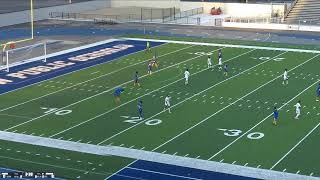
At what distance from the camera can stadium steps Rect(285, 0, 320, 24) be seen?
190 ft

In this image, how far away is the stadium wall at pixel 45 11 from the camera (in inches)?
2329

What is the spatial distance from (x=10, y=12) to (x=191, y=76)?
27.5 metres

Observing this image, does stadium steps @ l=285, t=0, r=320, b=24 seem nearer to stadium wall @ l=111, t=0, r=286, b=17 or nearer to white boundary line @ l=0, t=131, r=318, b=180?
stadium wall @ l=111, t=0, r=286, b=17

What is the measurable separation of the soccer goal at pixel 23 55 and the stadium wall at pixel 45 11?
11.9 m

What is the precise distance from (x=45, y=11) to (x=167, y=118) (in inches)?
1471

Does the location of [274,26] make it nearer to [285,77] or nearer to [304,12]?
[304,12]

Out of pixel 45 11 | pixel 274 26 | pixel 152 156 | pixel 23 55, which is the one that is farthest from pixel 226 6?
pixel 152 156

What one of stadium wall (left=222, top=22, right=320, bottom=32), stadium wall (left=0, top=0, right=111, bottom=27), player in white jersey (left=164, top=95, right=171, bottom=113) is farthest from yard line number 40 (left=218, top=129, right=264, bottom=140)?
stadium wall (left=0, top=0, right=111, bottom=27)

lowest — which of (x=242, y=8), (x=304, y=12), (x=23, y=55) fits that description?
(x=23, y=55)

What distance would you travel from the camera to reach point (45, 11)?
63.9 metres

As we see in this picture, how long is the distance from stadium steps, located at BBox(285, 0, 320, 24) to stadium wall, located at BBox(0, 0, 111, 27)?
791 inches

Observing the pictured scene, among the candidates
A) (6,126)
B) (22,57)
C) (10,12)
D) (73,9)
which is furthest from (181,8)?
(6,126)

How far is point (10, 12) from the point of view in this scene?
197 ft

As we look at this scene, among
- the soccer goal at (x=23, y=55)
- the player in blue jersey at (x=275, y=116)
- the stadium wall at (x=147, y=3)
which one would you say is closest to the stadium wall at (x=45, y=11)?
the stadium wall at (x=147, y=3)
